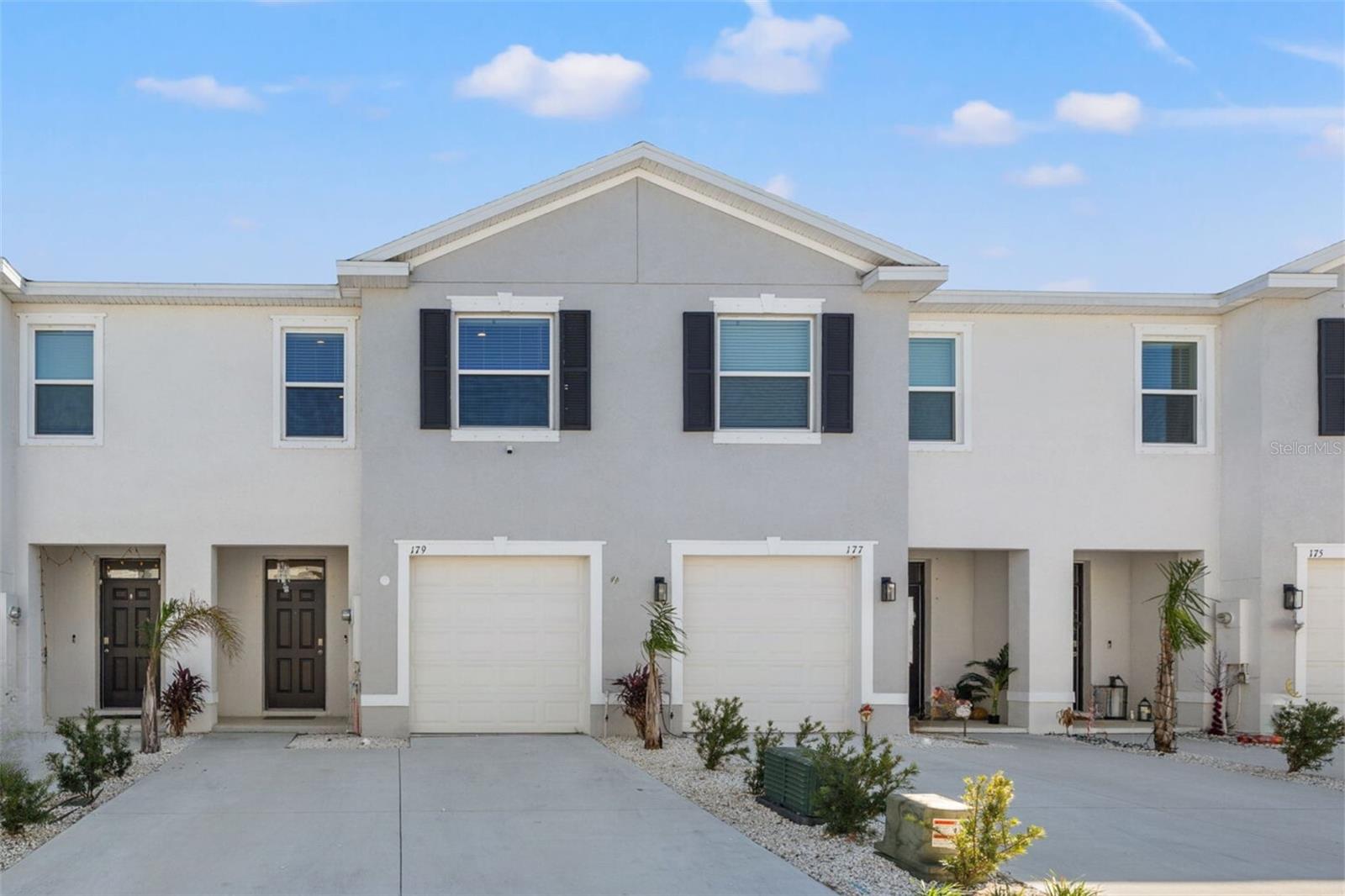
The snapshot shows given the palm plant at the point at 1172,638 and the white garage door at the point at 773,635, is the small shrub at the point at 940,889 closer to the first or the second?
the white garage door at the point at 773,635

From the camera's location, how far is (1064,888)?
22.7 ft

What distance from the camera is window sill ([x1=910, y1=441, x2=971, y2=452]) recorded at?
15.8 m

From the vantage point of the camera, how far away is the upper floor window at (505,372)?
1470cm

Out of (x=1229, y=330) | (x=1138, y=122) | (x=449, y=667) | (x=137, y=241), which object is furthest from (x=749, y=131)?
(x=137, y=241)

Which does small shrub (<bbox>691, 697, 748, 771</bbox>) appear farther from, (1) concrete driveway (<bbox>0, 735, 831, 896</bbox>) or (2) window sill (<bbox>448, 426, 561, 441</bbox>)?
(2) window sill (<bbox>448, 426, 561, 441</bbox>)

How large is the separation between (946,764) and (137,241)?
13.5m

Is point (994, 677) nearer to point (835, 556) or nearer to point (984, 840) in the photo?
point (835, 556)

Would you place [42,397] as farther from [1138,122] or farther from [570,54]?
[1138,122]

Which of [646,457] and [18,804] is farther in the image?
[646,457]

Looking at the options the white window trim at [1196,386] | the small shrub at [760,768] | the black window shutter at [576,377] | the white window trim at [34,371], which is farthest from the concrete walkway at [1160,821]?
the white window trim at [34,371]

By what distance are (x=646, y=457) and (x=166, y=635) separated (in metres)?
5.73

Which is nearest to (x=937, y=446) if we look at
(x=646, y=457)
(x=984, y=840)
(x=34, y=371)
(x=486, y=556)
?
(x=646, y=457)

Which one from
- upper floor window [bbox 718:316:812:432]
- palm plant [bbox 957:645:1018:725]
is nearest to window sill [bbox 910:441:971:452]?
upper floor window [bbox 718:316:812:432]

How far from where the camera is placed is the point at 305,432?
15453 mm
